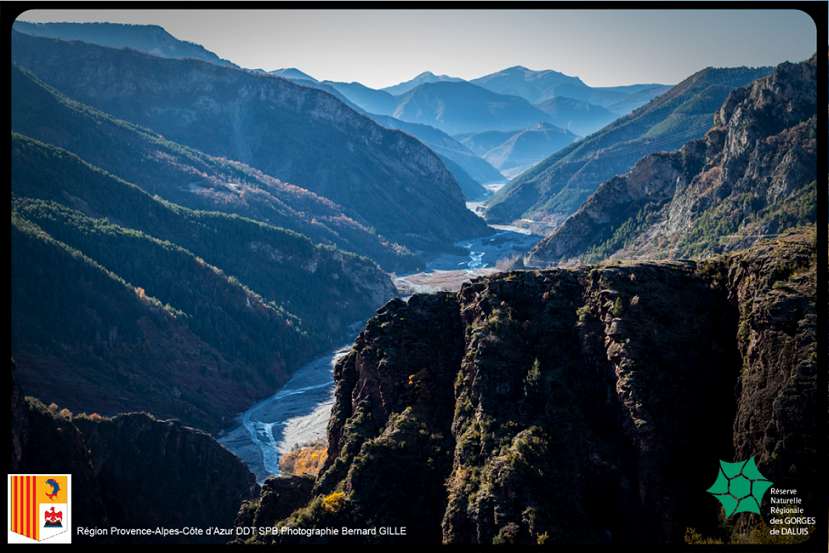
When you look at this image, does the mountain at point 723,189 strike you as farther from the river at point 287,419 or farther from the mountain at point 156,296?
the mountain at point 156,296

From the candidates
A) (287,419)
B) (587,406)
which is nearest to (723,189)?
(287,419)

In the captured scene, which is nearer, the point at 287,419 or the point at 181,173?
the point at 287,419

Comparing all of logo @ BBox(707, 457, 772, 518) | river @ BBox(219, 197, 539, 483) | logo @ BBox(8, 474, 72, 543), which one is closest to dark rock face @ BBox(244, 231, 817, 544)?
logo @ BBox(707, 457, 772, 518)

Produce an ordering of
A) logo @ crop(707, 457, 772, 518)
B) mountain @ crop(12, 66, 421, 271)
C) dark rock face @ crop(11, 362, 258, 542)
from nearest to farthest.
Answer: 1. logo @ crop(707, 457, 772, 518)
2. dark rock face @ crop(11, 362, 258, 542)
3. mountain @ crop(12, 66, 421, 271)

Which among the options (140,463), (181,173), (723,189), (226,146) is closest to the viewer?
(140,463)

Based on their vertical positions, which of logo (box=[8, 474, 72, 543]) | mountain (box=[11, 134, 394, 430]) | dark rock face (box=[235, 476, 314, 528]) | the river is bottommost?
dark rock face (box=[235, 476, 314, 528])

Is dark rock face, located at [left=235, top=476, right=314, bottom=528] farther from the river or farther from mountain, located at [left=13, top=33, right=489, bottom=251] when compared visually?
mountain, located at [left=13, top=33, right=489, bottom=251]

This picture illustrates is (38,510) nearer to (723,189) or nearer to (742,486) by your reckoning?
(742,486)
